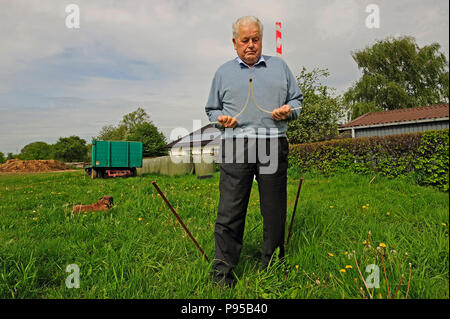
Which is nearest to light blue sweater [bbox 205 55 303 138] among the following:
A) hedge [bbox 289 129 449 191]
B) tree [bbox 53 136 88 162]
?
hedge [bbox 289 129 449 191]

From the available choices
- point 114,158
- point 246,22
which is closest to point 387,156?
point 246,22

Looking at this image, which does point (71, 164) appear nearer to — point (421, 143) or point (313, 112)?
point (313, 112)

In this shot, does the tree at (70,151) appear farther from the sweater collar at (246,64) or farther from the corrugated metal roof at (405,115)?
the sweater collar at (246,64)

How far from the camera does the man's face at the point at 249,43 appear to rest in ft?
6.03

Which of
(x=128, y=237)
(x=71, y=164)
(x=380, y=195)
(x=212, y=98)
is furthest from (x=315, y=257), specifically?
(x=71, y=164)

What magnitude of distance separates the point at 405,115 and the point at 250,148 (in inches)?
600

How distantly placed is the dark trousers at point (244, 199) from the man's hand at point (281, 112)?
0.16 meters

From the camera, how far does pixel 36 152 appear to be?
109 ft

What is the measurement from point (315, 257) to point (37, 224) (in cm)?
324

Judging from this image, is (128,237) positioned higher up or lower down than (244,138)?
lower down

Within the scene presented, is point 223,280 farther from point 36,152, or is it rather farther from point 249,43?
point 36,152

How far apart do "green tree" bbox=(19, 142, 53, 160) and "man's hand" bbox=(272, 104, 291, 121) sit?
37.0 meters

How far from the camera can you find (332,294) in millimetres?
1666
